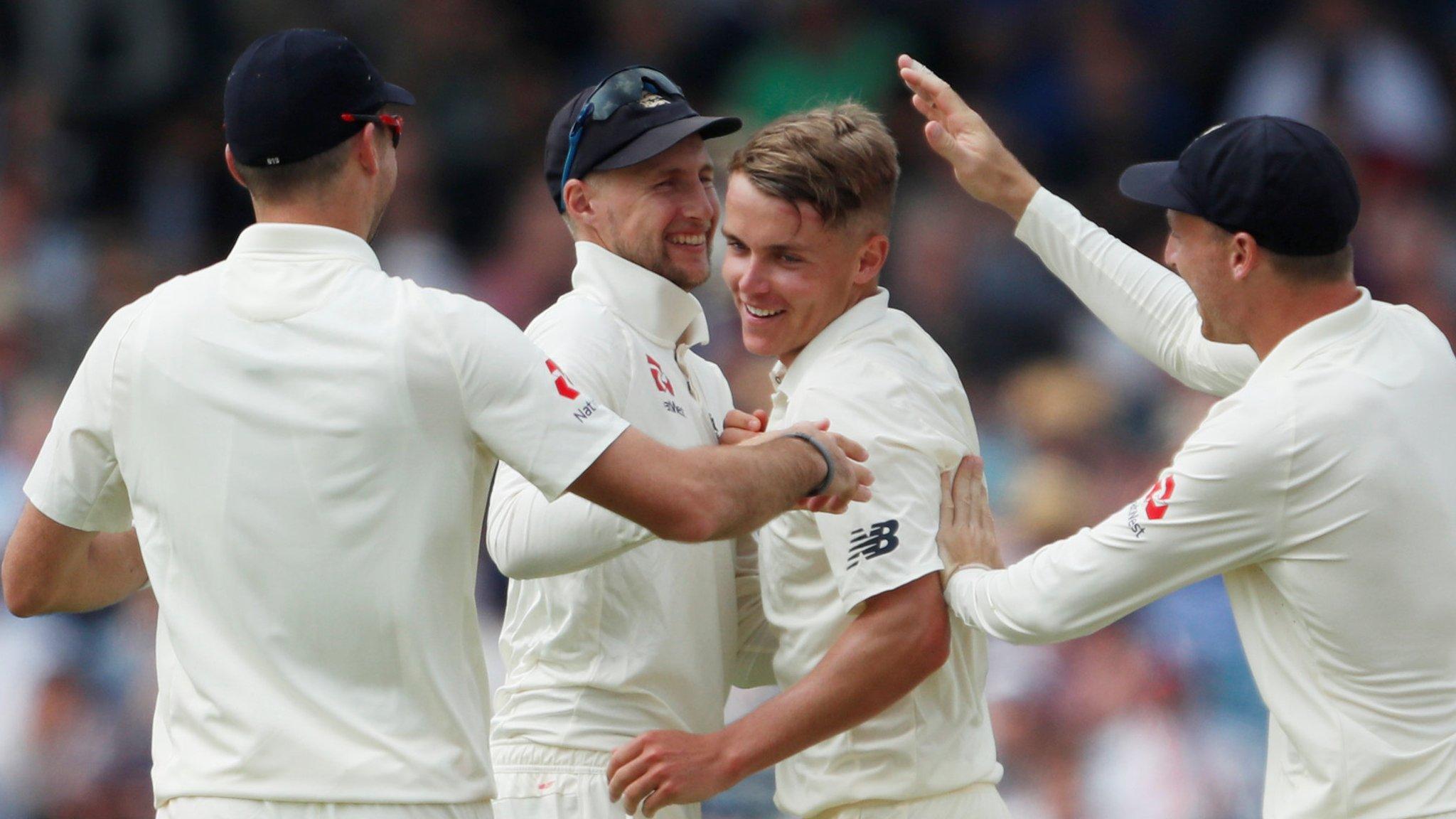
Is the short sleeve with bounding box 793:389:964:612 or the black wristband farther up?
the black wristband

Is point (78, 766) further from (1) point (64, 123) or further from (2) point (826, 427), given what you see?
(2) point (826, 427)

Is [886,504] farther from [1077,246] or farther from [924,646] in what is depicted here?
[1077,246]

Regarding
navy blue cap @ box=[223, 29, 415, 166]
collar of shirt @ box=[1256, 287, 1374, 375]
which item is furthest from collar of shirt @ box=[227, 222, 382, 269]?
collar of shirt @ box=[1256, 287, 1374, 375]

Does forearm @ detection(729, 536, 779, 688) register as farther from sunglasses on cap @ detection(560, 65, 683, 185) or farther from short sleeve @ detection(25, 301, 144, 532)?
short sleeve @ detection(25, 301, 144, 532)

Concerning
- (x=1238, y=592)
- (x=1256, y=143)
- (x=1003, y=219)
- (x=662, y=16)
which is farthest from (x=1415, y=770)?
(x=662, y=16)

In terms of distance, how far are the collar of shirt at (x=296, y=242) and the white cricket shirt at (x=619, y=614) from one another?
24.2 inches

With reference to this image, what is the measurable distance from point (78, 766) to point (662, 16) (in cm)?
498

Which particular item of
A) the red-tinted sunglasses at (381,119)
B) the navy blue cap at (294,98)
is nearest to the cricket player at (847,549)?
the red-tinted sunglasses at (381,119)

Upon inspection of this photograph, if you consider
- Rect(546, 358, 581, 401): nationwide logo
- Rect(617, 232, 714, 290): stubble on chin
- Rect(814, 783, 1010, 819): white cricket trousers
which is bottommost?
Rect(814, 783, 1010, 819): white cricket trousers

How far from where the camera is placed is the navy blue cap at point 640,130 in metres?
4.00

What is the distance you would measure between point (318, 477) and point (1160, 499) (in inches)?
62.8

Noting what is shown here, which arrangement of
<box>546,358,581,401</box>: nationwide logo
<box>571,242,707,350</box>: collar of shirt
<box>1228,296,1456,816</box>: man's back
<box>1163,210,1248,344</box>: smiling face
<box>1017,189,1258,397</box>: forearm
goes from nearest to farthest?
<box>546,358,581,401</box>: nationwide logo
<box>1228,296,1456,816</box>: man's back
<box>1163,210,1248,344</box>: smiling face
<box>571,242,707,350</box>: collar of shirt
<box>1017,189,1258,397</box>: forearm

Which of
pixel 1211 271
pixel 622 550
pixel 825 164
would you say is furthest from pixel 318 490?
pixel 1211 271

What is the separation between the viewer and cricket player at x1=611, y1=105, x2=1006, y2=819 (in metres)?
3.68
